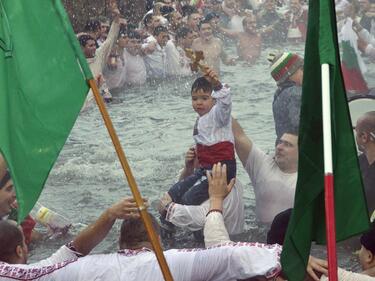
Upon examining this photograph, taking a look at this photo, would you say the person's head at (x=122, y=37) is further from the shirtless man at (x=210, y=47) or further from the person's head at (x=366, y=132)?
the person's head at (x=366, y=132)

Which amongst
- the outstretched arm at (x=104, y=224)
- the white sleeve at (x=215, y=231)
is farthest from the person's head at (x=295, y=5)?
the outstretched arm at (x=104, y=224)

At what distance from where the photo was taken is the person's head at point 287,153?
5.45 metres

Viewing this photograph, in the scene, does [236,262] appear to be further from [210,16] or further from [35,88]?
[210,16]

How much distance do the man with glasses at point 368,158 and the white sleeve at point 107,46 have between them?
165cm

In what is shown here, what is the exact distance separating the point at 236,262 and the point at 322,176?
697 mm

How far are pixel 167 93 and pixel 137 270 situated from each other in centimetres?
242

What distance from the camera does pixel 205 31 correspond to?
5848 millimetres

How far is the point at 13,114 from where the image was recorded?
351 cm

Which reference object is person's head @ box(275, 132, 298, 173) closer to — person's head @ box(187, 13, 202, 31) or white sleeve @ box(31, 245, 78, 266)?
person's head @ box(187, 13, 202, 31)

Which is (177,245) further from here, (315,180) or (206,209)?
(315,180)

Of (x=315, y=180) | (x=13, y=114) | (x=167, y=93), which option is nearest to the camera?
(x=315, y=180)

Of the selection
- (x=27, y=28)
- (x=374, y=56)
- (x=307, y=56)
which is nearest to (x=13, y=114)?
(x=27, y=28)

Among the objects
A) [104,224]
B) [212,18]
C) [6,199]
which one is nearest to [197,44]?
[212,18]

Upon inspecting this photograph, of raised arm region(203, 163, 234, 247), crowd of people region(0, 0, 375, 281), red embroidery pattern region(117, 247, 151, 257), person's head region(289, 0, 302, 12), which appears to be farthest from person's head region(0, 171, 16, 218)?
person's head region(289, 0, 302, 12)
